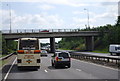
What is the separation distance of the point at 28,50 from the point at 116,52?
38.4 metres

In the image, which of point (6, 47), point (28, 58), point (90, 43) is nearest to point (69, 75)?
point (28, 58)

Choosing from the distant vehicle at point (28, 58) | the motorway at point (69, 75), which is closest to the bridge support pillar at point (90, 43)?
the distant vehicle at point (28, 58)

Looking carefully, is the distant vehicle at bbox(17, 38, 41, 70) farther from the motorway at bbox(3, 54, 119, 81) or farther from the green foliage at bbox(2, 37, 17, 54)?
the green foliage at bbox(2, 37, 17, 54)

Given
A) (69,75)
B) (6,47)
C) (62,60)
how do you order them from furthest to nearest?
1. (6,47)
2. (62,60)
3. (69,75)

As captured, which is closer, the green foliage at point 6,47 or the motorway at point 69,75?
the motorway at point 69,75

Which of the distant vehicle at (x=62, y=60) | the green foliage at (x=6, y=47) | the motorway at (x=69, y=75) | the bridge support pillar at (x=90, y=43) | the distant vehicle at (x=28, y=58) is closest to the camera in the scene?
the motorway at (x=69, y=75)

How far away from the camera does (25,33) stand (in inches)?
2933

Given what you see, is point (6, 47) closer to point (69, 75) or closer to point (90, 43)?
point (90, 43)

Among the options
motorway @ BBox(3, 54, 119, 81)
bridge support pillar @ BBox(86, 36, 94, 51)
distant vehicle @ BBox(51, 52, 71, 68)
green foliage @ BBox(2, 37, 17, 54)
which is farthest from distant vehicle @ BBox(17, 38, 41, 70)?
bridge support pillar @ BBox(86, 36, 94, 51)

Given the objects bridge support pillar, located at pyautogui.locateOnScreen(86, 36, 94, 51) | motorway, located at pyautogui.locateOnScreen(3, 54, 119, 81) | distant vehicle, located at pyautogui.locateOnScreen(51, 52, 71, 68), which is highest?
bridge support pillar, located at pyautogui.locateOnScreen(86, 36, 94, 51)

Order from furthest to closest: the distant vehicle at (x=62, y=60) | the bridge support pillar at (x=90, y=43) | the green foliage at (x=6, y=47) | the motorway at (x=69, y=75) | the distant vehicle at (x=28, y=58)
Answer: the bridge support pillar at (x=90, y=43), the green foliage at (x=6, y=47), the distant vehicle at (x=62, y=60), the distant vehicle at (x=28, y=58), the motorway at (x=69, y=75)

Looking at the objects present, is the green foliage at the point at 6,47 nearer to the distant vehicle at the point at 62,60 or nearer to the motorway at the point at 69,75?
the distant vehicle at the point at 62,60

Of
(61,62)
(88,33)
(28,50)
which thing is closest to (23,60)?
(28,50)

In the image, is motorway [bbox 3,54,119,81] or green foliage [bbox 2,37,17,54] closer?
motorway [bbox 3,54,119,81]
